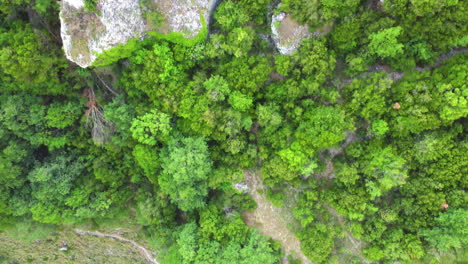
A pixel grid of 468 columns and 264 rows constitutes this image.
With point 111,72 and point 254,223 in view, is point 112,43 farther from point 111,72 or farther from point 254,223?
point 254,223

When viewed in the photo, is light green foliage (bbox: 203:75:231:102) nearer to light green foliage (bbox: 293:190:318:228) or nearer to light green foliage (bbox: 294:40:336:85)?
light green foliage (bbox: 294:40:336:85)

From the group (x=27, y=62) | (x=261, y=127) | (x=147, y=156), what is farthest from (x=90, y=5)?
(x=261, y=127)

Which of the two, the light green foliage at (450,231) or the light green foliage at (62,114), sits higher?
the light green foliage at (62,114)

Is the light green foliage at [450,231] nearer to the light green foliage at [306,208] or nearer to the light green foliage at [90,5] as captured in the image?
the light green foliage at [306,208]

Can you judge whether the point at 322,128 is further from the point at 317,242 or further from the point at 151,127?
the point at 151,127

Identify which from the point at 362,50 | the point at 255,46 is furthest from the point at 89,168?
the point at 362,50

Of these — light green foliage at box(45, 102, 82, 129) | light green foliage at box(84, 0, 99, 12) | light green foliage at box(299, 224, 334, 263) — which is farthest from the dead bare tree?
light green foliage at box(299, 224, 334, 263)

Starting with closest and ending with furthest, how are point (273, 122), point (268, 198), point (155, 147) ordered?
point (273, 122) → point (155, 147) → point (268, 198)

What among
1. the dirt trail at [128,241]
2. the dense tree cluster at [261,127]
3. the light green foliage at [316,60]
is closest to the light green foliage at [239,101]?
the dense tree cluster at [261,127]
